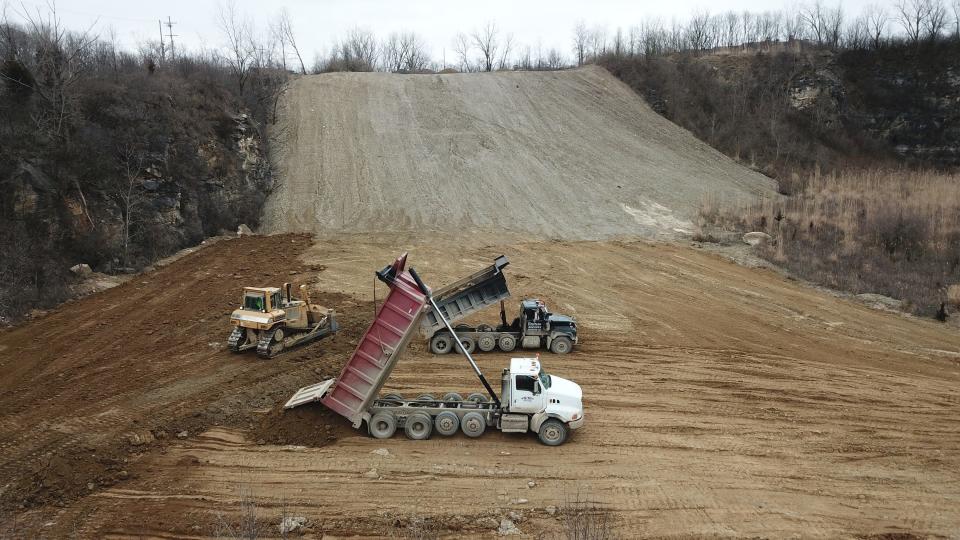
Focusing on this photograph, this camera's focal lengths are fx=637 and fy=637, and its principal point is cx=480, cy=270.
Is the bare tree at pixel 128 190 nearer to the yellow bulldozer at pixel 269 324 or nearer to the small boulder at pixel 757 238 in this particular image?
the yellow bulldozer at pixel 269 324

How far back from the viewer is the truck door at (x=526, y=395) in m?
12.1

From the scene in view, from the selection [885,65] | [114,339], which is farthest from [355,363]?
[885,65]

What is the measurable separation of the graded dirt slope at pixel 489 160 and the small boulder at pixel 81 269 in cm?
866

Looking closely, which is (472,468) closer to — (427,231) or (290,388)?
(290,388)

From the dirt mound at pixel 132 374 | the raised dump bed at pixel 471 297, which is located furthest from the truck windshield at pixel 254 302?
the raised dump bed at pixel 471 297

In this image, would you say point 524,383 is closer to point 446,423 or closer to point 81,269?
point 446,423

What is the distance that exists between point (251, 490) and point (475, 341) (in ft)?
26.4

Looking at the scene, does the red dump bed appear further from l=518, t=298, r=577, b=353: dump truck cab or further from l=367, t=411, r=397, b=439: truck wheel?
l=518, t=298, r=577, b=353: dump truck cab

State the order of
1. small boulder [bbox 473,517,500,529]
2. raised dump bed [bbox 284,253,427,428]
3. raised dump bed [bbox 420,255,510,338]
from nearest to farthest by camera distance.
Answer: small boulder [bbox 473,517,500,529] → raised dump bed [bbox 284,253,427,428] → raised dump bed [bbox 420,255,510,338]

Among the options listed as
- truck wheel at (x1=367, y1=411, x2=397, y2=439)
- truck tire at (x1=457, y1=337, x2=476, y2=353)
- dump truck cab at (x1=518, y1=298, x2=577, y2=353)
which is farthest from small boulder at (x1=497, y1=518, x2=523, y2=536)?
dump truck cab at (x1=518, y1=298, x2=577, y2=353)

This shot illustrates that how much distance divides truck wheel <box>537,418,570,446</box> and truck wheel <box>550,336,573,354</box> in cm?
539

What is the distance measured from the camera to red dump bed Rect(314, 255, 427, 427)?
1185cm

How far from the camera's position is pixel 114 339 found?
1764 centimetres

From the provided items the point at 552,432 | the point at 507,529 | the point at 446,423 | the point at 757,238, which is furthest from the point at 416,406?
the point at 757,238
